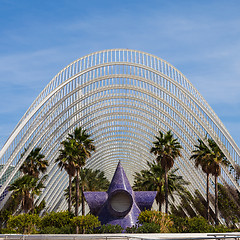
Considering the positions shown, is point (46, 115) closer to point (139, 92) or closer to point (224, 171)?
point (139, 92)

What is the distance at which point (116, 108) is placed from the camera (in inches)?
Answer: 2623

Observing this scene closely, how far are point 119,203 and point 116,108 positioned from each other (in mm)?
25558

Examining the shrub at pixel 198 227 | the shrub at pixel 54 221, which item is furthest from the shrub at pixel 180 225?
the shrub at pixel 54 221

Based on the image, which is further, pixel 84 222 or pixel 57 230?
pixel 84 222

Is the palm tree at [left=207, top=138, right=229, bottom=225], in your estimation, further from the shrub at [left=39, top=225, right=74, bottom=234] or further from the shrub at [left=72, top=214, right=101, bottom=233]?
the shrub at [left=39, top=225, right=74, bottom=234]

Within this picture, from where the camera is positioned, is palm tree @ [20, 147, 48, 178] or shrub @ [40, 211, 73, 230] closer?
shrub @ [40, 211, 73, 230]

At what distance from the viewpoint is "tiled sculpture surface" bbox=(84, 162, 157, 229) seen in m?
41.8

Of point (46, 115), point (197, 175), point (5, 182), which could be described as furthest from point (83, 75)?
point (197, 175)

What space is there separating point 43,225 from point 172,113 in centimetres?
2678

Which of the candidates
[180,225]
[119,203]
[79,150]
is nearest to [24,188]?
[79,150]

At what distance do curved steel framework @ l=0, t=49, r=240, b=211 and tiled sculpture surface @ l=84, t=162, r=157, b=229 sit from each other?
9522 mm

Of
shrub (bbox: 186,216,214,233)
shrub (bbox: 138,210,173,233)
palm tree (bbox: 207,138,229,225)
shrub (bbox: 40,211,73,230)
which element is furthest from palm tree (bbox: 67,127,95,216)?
shrub (bbox: 186,216,214,233)

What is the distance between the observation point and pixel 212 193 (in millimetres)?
61688

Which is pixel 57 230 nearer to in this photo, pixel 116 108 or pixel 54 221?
pixel 54 221
